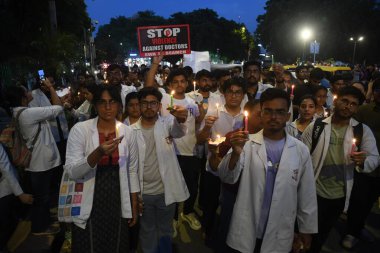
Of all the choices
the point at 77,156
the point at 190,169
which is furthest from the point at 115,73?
the point at 77,156

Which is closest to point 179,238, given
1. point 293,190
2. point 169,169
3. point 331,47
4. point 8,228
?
point 169,169

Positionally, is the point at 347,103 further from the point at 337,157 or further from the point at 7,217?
the point at 7,217

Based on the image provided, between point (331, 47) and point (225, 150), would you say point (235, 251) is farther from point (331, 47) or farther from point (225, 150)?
point (331, 47)

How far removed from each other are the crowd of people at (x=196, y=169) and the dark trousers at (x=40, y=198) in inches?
0.6

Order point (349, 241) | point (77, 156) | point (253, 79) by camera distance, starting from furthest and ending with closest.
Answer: point (253, 79), point (349, 241), point (77, 156)

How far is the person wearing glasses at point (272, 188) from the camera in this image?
294 cm

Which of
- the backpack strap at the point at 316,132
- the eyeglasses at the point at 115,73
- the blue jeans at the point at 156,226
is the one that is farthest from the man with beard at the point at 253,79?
the blue jeans at the point at 156,226

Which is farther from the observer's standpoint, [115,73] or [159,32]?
[159,32]

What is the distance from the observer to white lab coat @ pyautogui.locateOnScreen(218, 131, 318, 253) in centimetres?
293

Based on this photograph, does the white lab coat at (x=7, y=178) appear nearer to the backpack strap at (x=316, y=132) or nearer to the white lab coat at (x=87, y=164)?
the white lab coat at (x=87, y=164)

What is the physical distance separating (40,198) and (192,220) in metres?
2.33

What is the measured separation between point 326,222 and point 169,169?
1962 millimetres

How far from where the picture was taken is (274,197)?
2.91 metres

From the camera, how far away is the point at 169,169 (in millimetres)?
3961
